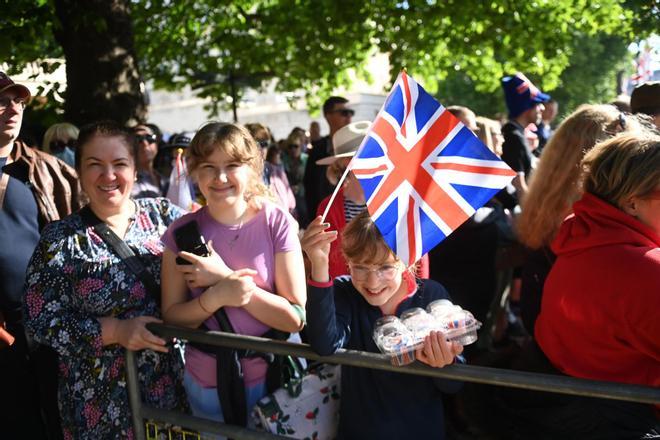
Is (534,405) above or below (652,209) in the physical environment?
below

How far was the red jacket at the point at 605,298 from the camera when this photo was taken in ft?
6.59

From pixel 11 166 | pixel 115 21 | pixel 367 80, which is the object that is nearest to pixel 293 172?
pixel 367 80

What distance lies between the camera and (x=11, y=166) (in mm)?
3332

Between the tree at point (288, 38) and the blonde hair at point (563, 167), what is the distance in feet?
15.1

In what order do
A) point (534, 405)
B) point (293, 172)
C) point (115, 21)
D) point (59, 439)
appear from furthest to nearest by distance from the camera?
point (293, 172) < point (115, 21) < point (59, 439) < point (534, 405)

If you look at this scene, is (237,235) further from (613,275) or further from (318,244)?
(613,275)

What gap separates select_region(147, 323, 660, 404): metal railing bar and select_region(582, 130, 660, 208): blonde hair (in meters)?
0.70

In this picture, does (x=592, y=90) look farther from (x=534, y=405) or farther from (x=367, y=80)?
(x=534, y=405)

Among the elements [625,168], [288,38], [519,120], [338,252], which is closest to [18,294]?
[338,252]

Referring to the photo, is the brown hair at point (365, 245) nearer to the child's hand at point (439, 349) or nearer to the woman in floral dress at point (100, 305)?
the child's hand at point (439, 349)

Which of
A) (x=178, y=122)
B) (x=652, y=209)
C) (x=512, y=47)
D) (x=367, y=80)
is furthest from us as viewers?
(x=178, y=122)

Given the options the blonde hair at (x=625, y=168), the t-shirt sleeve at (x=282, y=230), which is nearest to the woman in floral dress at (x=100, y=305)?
the t-shirt sleeve at (x=282, y=230)

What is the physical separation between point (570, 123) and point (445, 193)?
1.30m

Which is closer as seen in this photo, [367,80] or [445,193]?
[445,193]
